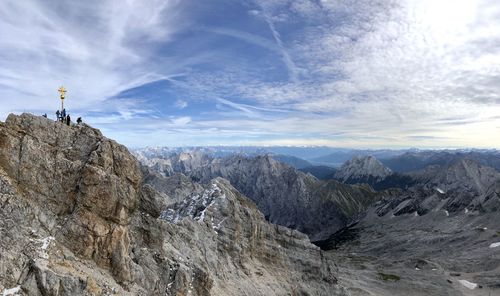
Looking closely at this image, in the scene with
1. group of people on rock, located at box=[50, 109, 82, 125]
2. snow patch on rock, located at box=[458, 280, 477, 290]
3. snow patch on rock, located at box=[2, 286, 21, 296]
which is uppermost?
group of people on rock, located at box=[50, 109, 82, 125]

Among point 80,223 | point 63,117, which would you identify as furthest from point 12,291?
point 63,117

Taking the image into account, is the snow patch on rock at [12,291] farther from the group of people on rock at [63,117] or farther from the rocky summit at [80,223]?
the group of people on rock at [63,117]

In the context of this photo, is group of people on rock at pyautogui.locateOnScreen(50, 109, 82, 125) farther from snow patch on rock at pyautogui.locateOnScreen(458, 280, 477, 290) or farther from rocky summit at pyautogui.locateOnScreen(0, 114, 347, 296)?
snow patch on rock at pyautogui.locateOnScreen(458, 280, 477, 290)

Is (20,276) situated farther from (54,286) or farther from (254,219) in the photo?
(254,219)

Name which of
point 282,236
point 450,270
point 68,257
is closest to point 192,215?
point 282,236

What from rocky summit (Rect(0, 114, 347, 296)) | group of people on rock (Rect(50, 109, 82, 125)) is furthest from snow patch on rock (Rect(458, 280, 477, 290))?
group of people on rock (Rect(50, 109, 82, 125))

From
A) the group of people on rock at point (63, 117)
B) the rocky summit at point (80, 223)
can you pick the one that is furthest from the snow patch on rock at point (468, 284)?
the group of people on rock at point (63, 117)

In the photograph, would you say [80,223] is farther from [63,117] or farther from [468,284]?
[468,284]

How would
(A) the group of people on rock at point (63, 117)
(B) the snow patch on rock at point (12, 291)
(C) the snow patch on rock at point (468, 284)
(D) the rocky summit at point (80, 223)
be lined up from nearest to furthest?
(B) the snow patch on rock at point (12, 291), (D) the rocky summit at point (80, 223), (A) the group of people on rock at point (63, 117), (C) the snow patch on rock at point (468, 284)

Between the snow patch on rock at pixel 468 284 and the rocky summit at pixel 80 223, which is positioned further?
the snow patch on rock at pixel 468 284

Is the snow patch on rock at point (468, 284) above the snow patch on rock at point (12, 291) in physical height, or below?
below

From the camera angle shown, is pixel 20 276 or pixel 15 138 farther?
pixel 15 138
